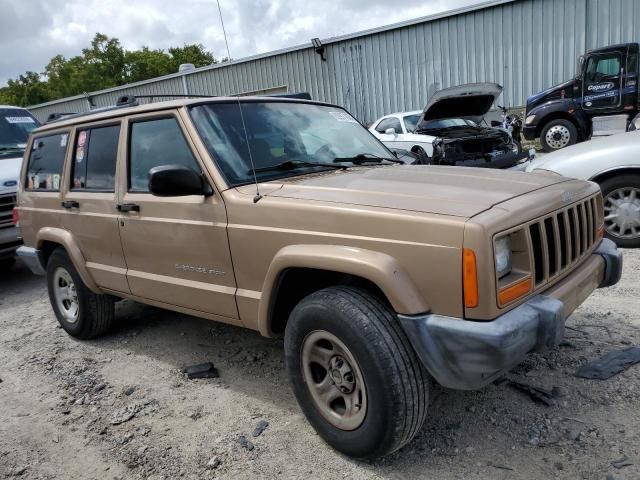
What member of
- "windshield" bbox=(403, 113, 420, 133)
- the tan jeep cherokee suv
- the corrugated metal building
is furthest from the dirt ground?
the corrugated metal building

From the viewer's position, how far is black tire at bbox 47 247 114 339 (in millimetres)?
4355

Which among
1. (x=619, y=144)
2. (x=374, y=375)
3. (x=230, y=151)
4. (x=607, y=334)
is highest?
(x=230, y=151)

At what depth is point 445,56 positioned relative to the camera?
16.5m

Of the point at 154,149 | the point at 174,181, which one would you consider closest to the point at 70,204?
the point at 154,149

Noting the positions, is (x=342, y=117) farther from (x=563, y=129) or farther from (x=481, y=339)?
(x=563, y=129)

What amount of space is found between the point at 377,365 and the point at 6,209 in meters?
6.07

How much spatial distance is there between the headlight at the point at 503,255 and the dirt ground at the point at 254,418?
0.97 metres

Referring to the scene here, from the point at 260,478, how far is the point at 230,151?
1.81m

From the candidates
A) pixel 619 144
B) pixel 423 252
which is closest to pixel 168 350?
pixel 423 252

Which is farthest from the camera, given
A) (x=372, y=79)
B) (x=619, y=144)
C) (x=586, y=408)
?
(x=372, y=79)

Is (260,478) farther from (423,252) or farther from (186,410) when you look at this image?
(423,252)

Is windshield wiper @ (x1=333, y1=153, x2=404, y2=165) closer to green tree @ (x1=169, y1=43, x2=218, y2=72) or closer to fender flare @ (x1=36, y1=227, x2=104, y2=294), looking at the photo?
fender flare @ (x1=36, y1=227, x2=104, y2=294)

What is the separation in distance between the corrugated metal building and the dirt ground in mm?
10576

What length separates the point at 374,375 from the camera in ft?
7.55
